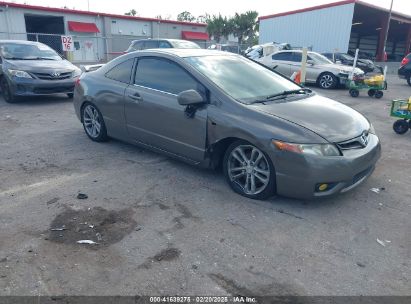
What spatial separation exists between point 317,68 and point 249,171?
1130 cm

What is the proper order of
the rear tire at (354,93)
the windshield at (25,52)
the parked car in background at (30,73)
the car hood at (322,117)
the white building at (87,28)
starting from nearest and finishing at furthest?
the car hood at (322,117), the parked car in background at (30,73), the windshield at (25,52), the rear tire at (354,93), the white building at (87,28)

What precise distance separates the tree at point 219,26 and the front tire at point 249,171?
52.3 metres

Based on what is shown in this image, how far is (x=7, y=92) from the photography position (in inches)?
370

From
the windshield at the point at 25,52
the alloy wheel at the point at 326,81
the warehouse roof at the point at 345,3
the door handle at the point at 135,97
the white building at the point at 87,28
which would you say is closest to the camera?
the door handle at the point at 135,97

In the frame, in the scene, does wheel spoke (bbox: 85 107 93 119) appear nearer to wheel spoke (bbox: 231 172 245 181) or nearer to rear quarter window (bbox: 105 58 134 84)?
rear quarter window (bbox: 105 58 134 84)

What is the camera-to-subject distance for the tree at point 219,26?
174ft

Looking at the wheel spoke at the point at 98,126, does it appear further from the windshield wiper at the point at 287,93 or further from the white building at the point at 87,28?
the white building at the point at 87,28

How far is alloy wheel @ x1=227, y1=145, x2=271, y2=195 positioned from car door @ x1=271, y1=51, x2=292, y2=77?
11306 mm

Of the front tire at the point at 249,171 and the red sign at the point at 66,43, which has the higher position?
the red sign at the point at 66,43

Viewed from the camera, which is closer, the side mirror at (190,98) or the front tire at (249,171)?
the front tire at (249,171)

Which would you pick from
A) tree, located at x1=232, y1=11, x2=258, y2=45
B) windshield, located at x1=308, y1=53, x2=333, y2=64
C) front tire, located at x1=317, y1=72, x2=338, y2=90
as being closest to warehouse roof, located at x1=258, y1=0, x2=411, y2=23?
windshield, located at x1=308, y1=53, x2=333, y2=64

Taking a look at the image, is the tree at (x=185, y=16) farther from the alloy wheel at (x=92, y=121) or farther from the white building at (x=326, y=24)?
the alloy wheel at (x=92, y=121)

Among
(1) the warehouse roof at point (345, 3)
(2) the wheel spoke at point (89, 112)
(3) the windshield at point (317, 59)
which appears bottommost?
(2) the wheel spoke at point (89, 112)

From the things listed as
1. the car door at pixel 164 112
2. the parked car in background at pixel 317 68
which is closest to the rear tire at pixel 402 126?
the car door at pixel 164 112
